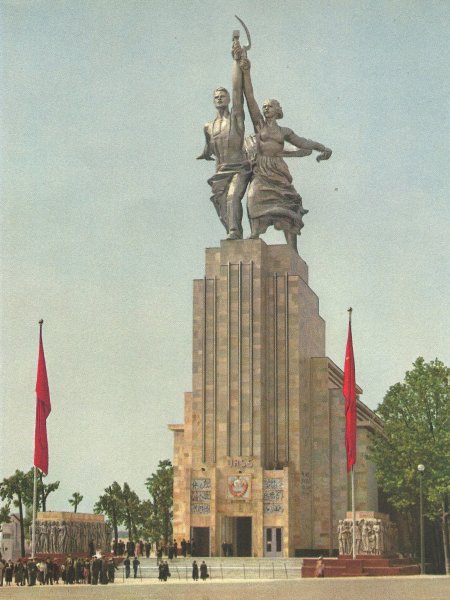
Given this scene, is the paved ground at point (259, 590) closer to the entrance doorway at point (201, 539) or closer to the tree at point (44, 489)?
the entrance doorway at point (201, 539)

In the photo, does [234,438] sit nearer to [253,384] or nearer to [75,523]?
[253,384]

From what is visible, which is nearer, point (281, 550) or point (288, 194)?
point (281, 550)

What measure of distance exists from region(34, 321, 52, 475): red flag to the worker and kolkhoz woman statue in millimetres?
26082

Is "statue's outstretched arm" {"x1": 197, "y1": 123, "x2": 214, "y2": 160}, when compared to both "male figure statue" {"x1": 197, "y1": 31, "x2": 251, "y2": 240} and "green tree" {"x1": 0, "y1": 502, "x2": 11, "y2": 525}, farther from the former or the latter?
"green tree" {"x1": 0, "y1": 502, "x2": 11, "y2": 525}

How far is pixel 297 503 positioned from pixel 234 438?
5796mm

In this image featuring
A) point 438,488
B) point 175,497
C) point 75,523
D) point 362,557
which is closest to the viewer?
point 362,557

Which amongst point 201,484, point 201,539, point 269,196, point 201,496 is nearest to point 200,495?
point 201,496

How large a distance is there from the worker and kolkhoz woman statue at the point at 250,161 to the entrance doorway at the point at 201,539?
19307 mm

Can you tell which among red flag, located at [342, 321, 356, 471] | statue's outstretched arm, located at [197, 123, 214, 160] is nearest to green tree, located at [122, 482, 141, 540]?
statue's outstretched arm, located at [197, 123, 214, 160]

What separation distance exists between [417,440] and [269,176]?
2040 centimetres

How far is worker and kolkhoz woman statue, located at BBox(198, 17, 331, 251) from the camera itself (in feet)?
284

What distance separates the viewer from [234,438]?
273ft

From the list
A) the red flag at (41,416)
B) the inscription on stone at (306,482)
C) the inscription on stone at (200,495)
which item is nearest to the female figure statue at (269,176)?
the inscription on stone at (306,482)

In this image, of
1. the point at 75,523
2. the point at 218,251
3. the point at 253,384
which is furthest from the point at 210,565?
the point at 218,251
